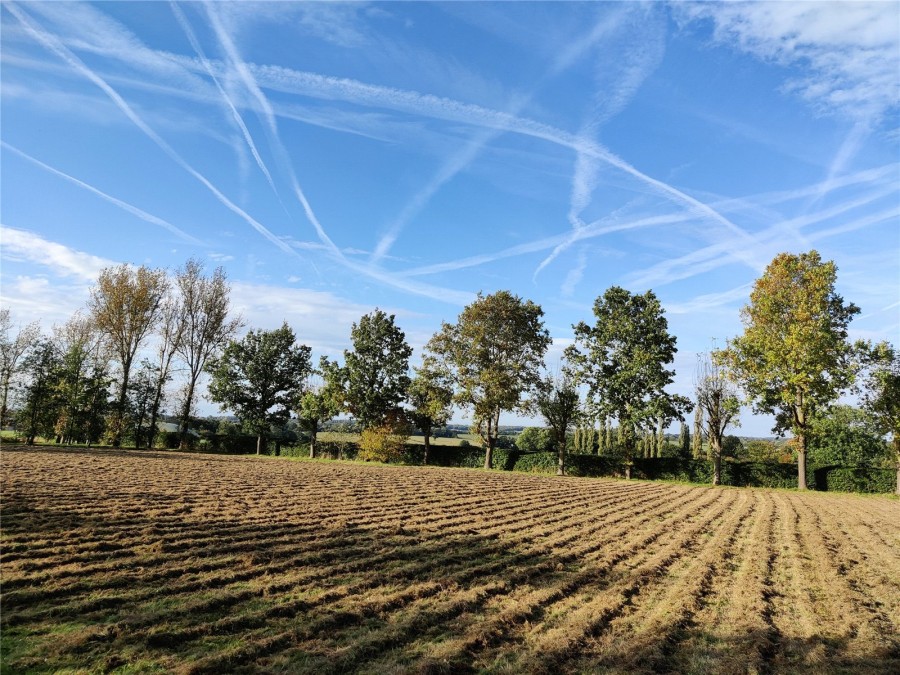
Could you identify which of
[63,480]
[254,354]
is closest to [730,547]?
[63,480]

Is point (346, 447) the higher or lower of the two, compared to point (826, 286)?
lower

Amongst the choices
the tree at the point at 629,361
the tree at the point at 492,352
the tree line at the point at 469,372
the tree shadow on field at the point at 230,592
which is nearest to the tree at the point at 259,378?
the tree line at the point at 469,372

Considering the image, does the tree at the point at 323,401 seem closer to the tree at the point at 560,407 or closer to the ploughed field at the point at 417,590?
the tree at the point at 560,407

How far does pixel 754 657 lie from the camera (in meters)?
5.52

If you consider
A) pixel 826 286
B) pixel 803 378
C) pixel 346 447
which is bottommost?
pixel 346 447

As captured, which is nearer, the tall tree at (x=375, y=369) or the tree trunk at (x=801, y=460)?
the tree trunk at (x=801, y=460)

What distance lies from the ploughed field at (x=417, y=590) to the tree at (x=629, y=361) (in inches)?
798

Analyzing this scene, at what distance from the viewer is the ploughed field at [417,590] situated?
5.20 m

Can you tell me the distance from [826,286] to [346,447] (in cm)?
3477

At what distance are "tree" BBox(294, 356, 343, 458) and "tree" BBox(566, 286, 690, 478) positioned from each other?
18515 mm

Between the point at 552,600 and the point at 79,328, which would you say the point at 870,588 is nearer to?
A: the point at 552,600

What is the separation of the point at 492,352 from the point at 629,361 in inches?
373

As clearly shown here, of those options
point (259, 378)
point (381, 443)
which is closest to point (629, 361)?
point (381, 443)

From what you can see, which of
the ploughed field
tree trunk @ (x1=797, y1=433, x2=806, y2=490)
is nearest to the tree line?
tree trunk @ (x1=797, y1=433, x2=806, y2=490)
